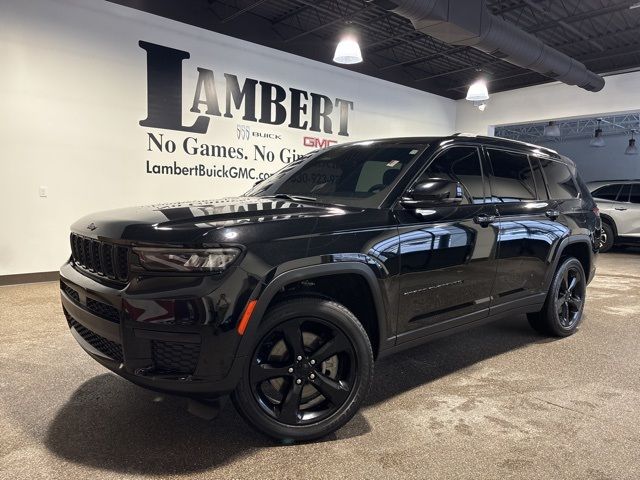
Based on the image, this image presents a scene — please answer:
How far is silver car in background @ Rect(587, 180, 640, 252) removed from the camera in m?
10.4

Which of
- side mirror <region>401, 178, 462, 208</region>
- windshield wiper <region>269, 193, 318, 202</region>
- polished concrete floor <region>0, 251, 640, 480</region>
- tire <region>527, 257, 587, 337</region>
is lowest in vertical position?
polished concrete floor <region>0, 251, 640, 480</region>

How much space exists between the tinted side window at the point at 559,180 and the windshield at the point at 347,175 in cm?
164

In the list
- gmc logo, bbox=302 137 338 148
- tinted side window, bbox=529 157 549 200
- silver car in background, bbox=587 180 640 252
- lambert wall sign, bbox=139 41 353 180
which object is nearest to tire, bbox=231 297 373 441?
tinted side window, bbox=529 157 549 200

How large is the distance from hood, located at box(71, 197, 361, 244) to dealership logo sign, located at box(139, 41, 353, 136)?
202 inches

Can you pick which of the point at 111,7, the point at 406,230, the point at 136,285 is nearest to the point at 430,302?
the point at 406,230

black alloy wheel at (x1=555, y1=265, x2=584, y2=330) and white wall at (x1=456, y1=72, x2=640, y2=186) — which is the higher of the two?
white wall at (x1=456, y1=72, x2=640, y2=186)

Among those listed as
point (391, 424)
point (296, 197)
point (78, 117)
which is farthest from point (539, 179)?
point (78, 117)

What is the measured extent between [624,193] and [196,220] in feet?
37.5

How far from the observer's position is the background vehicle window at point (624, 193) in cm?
1051

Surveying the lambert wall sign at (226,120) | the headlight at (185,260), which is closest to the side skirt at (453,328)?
the headlight at (185,260)

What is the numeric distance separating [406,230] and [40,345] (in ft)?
9.95

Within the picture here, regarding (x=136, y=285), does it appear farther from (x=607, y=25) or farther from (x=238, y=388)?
(x=607, y=25)

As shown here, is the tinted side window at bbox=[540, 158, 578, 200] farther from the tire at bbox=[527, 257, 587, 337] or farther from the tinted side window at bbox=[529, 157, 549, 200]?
the tire at bbox=[527, 257, 587, 337]

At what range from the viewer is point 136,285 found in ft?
6.31
